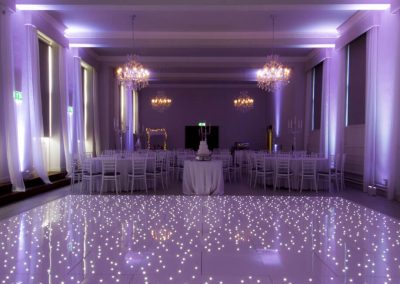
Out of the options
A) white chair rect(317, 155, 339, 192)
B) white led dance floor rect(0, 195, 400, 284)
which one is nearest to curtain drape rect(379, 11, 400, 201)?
white chair rect(317, 155, 339, 192)

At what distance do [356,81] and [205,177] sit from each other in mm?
5130

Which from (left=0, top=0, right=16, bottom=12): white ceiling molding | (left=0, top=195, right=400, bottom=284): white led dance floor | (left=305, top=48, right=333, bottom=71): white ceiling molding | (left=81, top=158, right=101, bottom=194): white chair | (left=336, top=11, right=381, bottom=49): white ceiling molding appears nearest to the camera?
(left=0, top=195, right=400, bottom=284): white led dance floor

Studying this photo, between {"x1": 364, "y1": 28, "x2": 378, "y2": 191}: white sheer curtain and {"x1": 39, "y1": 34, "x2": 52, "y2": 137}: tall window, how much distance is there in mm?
8267

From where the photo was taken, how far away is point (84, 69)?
12.9 meters

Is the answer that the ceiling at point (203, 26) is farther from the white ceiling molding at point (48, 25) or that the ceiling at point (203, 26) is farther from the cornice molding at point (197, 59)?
the white ceiling molding at point (48, 25)

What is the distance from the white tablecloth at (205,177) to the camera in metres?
7.53

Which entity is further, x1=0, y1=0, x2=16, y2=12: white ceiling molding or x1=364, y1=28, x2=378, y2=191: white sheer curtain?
x1=364, y1=28, x2=378, y2=191: white sheer curtain

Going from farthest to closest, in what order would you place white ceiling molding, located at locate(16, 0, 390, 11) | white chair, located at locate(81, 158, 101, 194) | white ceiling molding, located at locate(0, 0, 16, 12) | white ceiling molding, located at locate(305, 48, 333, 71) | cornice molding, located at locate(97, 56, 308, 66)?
cornice molding, located at locate(97, 56, 308, 66)
white ceiling molding, located at locate(305, 48, 333, 71)
white chair, located at locate(81, 158, 101, 194)
white ceiling molding, located at locate(16, 0, 390, 11)
white ceiling molding, located at locate(0, 0, 16, 12)

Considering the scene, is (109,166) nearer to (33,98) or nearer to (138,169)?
(138,169)

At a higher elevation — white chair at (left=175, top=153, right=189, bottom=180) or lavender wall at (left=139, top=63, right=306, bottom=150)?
lavender wall at (left=139, top=63, right=306, bottom=150)

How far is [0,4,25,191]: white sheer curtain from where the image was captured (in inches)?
259

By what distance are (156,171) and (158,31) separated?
440 cm

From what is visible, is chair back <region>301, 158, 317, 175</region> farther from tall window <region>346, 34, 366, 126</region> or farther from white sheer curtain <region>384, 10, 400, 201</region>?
tall window <region>346, 34, 366, 126</region>

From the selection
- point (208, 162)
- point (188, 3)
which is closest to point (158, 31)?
point (188, 3)
